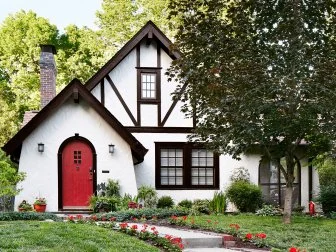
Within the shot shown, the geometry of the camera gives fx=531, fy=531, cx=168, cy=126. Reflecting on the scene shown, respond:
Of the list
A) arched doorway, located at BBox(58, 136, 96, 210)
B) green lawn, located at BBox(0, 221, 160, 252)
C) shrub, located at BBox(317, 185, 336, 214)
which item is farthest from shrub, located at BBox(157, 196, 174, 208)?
green lawn, located at BBox(0, 221, 160, 252)

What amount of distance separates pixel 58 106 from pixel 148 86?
3.97 metres

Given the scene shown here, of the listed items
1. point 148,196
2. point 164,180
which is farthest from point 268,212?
point 164,180

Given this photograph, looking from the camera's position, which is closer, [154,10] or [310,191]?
[310,191]

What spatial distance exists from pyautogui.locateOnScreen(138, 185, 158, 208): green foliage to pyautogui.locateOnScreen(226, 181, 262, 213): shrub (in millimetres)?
2792

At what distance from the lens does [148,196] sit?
64.0 ft

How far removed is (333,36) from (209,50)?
10.3 ft

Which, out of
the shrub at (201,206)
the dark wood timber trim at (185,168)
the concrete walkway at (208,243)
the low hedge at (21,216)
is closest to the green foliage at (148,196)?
the dark wood timber trim at (185,168)

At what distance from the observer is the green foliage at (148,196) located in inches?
758

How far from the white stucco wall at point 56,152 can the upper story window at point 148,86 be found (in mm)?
2705

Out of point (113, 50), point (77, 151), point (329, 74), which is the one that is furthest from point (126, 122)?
point (113, 50)

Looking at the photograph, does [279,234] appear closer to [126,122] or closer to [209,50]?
[209,50]

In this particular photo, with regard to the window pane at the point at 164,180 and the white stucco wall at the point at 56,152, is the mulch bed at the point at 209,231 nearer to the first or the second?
the white stucco wall at the point at 56,152

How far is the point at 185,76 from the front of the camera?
13.9 m

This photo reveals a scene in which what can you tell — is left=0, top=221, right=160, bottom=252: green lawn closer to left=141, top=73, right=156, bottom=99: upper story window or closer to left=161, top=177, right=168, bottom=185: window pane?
left=161, top=177, right=168, bottom=185: window pane
